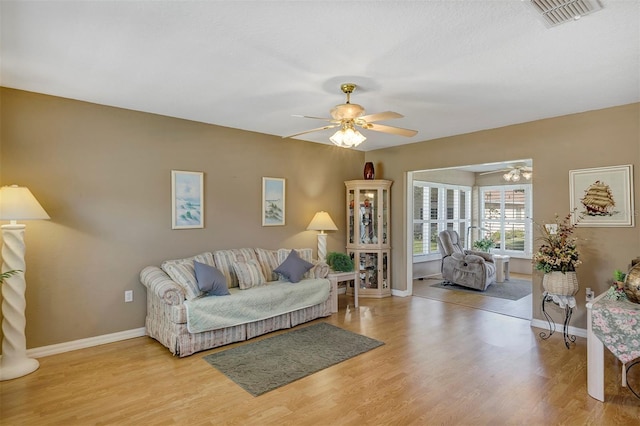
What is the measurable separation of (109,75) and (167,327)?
241cm

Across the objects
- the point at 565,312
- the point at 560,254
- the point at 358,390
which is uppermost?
the point at 560,254

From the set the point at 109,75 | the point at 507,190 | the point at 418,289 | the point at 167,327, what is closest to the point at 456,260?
the point at 418,289

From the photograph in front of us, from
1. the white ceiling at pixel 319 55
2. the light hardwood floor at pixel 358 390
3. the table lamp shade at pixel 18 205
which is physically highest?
the white ceiling at pixel 319 55

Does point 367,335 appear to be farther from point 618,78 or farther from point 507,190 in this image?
point 507,190

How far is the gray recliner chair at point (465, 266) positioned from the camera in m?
6.25

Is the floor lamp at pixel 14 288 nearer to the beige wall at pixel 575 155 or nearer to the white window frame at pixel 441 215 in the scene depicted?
the beige wall at pixel 575 155

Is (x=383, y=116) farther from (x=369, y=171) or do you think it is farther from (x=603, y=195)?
(x=369, y=171)

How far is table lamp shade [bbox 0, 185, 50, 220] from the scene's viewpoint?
2904mm

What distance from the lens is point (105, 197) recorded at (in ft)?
12.3

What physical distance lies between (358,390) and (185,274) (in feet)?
7.05

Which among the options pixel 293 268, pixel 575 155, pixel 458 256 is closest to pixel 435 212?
pixel 458 256

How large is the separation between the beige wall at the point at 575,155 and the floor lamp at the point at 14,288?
5060 millimetres

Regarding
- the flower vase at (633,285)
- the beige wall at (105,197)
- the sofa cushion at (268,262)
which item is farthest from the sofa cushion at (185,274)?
the flower vase at (633,285)

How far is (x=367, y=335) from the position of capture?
157 inches
